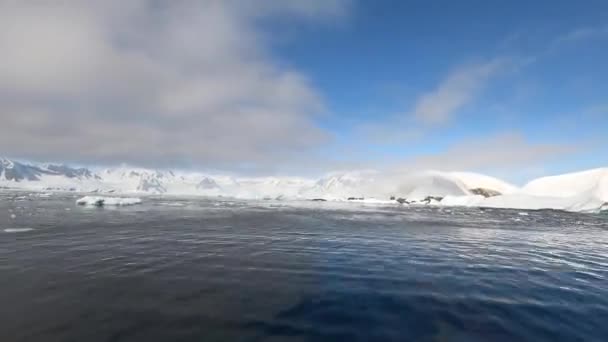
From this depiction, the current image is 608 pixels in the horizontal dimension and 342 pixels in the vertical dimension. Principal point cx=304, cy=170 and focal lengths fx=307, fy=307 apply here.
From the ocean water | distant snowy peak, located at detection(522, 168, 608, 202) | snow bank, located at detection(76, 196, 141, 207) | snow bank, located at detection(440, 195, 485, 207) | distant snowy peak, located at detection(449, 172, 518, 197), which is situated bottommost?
the ocean water

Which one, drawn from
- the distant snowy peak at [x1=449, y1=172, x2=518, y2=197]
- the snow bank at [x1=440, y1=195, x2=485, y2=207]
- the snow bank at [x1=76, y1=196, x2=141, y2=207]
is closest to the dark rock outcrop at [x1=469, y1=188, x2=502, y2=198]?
the distant snowy peak at [x1=449, y1=172, x2=518, y2=197]

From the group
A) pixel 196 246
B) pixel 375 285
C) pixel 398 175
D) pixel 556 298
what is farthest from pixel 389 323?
pixel 398 175

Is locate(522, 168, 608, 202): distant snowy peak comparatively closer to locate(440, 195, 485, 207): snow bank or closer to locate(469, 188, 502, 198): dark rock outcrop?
locate(440, 195, 485, 207): snow bank

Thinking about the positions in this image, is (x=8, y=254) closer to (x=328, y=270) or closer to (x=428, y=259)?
(x=328, y=270)

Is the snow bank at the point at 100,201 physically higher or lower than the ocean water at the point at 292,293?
higher

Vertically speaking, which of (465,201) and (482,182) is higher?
(482,182)

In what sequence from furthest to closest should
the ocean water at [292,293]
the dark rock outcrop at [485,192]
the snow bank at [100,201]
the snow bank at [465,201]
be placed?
the dark rock outcrop at [485,192]
the snow bank at [465,201]
the snow bank at [100,201]
the ocean water at [292,293]

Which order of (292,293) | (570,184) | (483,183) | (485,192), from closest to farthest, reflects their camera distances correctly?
(292,293) → (570,184) → (485,192) → (483,183)

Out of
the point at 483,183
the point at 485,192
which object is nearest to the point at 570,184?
the point at 485,192

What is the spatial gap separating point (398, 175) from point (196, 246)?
157 meters

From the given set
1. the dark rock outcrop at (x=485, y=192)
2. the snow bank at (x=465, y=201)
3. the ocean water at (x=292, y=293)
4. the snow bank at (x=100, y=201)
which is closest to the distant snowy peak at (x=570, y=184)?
the snow bank at (x=465, y=201)

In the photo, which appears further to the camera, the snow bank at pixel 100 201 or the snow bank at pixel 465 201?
the snow bank at pixel 465 201

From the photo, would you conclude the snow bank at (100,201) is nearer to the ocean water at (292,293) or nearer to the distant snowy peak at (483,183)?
the ocean water at (292,293)

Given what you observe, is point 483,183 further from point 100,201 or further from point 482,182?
point 100,201
